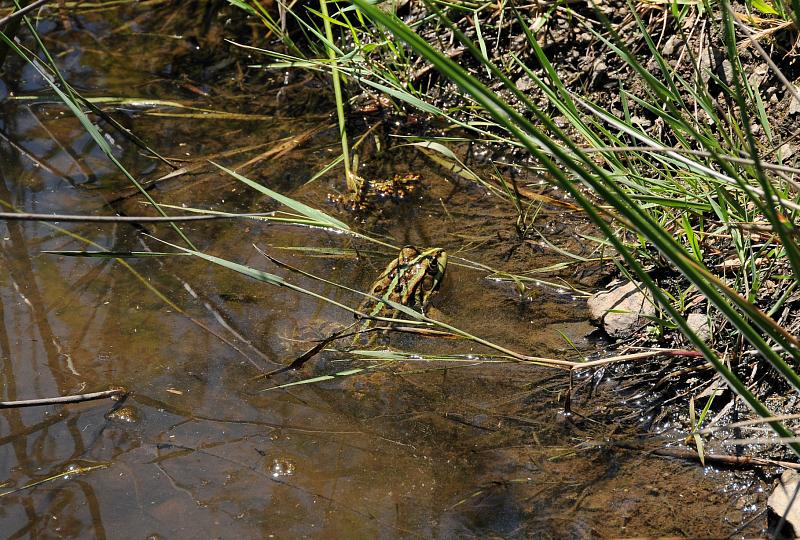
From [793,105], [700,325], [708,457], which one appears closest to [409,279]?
[700,325]

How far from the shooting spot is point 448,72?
1.46 m

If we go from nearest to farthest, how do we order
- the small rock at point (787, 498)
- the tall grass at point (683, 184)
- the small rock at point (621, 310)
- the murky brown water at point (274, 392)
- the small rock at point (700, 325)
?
the tall grass at point (683, 184), the small rock at point (787, 498), the murky brown water at point (274, 392), the small rock at point (700, 325), the small rock at point (621, 310)

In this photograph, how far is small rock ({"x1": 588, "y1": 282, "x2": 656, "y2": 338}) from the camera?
3084 millimetres

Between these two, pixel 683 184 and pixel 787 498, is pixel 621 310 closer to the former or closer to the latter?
pixel 683 184

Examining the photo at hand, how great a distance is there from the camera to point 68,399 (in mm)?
2717

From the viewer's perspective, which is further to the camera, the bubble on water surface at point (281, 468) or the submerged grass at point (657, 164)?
the bubble on water surface at point (281, 468)

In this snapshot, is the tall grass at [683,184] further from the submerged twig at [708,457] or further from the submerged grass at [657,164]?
the submerged twig at [708,457]

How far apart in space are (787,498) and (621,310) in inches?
38.6

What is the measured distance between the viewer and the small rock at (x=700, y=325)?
9.43 feet

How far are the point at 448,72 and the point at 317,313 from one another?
2.11 metres

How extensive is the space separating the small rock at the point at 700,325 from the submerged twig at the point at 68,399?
2217 mm

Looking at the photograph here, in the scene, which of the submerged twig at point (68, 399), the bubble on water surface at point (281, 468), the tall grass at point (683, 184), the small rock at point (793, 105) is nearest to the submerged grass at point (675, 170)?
the tall grass at point (683, 184)

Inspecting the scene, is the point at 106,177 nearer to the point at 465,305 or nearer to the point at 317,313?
the point at 317,313

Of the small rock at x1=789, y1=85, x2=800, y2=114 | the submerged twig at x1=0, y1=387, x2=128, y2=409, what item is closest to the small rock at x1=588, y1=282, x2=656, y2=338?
the small rock at x1=789, y1=85, x2=800, y2=114
